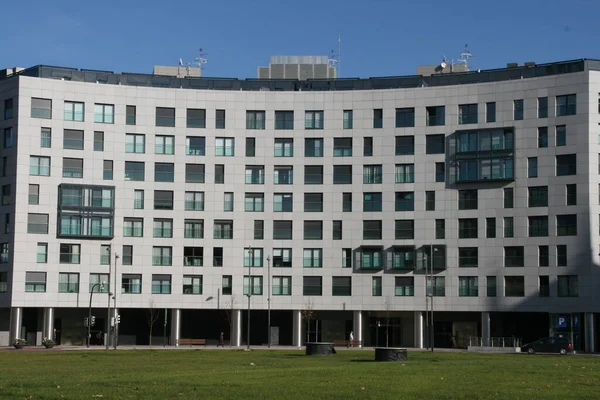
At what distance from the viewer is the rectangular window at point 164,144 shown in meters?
101

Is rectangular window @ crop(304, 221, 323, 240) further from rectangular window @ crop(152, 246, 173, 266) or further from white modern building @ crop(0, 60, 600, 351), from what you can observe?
rectangular window @ crop(152, 246, 173, 266)

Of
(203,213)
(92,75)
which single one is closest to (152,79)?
(92,75)

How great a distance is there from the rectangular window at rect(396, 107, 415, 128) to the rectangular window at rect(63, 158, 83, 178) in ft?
106

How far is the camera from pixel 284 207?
333ft

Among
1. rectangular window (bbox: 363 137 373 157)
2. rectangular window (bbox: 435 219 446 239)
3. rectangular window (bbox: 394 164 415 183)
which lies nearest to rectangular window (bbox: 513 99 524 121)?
rectangular window (bbox: 394 164 415 183)

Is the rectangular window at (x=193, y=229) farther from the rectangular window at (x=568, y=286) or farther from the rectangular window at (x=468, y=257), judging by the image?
the rectangular window at (x=568, y=286)

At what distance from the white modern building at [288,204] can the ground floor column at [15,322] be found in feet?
0.64

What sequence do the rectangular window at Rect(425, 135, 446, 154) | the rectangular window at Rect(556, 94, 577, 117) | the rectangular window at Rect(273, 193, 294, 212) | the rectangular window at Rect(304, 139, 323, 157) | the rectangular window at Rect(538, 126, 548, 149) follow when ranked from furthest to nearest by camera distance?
the rectangular window at Rect(304, 139, 323, 157), the rectangular window at Rect(273, 193, 294, 212), the rectangular window at Rect(425, 135, 446, 154), the rectangular window at Rect(538, 126, 548, 149), the rectangular window at Rect(556, 94, 577, 117)

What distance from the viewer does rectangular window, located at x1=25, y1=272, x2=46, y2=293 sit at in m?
95.6

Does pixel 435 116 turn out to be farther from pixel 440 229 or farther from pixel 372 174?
pixel 440 229

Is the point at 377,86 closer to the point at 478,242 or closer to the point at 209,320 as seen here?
the point at 478,242

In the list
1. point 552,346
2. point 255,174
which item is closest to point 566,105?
point 552,346

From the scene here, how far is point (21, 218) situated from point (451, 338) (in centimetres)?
4438

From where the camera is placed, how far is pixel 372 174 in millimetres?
100500
